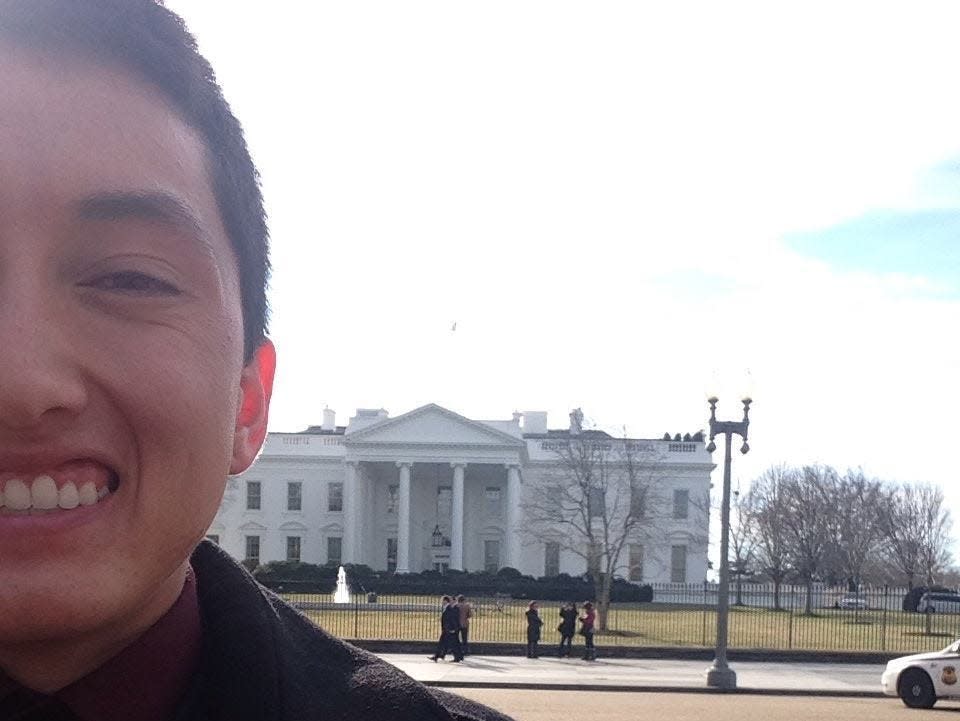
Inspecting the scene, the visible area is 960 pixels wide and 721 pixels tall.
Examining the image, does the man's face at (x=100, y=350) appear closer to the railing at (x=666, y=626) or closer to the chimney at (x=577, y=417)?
the railing at (x=666, y=626)

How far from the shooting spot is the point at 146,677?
4.92 feet

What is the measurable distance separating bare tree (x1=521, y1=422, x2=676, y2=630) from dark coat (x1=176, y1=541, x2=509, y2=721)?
51.8 meters

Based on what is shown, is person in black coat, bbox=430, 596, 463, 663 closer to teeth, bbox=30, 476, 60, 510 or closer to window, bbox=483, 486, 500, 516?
teeth, bbox=30, 476, 60, 510

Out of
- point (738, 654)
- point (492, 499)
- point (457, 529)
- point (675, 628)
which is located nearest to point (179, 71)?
point (738, 654)

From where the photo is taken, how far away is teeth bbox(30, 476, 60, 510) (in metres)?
1.25

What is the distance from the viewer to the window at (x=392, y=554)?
8675cm

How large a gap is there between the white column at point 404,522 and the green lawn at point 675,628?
3163 cm

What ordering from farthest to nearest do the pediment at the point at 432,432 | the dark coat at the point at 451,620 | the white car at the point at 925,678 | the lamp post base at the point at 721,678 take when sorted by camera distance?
the pediment at the point at 432,432, the dark coat at the point at 451,620, the lamp post base at the point at 721,678, the white car at the point at 925,678

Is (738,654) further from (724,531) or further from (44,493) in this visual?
(44,493)

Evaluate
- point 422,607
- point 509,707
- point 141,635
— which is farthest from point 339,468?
point 141,635

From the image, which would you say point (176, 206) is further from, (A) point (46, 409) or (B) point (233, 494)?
(B) point (233, 494)

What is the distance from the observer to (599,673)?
89.0 feet

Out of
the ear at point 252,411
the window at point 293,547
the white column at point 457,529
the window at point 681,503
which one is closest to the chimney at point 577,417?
the white column at point 457,529

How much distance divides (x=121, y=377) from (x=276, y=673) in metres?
0.46
